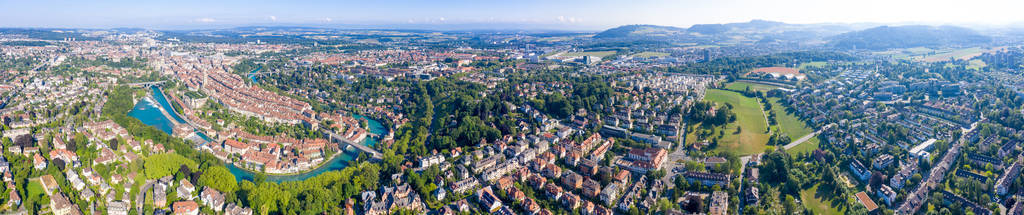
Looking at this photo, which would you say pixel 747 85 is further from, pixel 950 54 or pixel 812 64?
pixel 950 54

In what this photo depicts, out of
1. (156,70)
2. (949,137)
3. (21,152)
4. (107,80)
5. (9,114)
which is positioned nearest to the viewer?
(21,152)

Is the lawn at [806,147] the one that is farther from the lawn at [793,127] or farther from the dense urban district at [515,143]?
the dense urban district at [515,143]

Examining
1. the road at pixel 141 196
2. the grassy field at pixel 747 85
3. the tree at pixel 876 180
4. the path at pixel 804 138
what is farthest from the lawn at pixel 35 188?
the grassy field at pixel 747 85

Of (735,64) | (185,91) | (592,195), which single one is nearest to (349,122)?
(592,195)

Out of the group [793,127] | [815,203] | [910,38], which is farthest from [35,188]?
[910,38]

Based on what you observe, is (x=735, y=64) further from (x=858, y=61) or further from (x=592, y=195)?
(x=592, y=195)

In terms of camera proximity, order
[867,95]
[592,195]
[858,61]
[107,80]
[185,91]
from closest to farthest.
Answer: [592,195], [867,95], [185,91], [107,80], [858,61]
